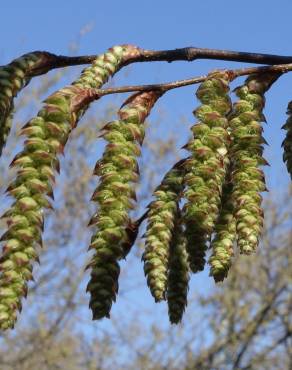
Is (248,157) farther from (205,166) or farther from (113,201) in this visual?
(113,201)

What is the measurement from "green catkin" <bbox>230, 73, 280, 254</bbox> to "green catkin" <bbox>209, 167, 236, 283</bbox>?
4 centimetres

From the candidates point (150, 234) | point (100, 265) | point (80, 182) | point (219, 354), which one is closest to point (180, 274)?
point (150, 234)

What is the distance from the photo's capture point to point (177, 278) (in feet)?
4.12

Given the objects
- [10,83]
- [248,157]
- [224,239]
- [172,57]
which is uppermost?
[172,57]

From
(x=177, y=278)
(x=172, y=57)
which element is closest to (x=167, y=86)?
(x=172, y=57)

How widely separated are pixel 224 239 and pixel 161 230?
0.11 metres

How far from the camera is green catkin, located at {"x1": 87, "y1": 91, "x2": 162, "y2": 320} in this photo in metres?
1.04

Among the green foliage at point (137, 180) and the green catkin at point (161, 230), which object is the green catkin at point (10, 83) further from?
the green catkin at point (161, 230)

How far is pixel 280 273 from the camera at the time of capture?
12.7m

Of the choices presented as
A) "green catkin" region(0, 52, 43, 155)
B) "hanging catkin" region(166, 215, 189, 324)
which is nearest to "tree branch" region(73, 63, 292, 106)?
"green catkin" region(0, 52, 43, 155)

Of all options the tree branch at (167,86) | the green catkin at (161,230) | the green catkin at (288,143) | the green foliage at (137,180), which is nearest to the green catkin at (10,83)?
the green foliage at (137,180)

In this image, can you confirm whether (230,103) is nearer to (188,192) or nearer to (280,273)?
(188,192)

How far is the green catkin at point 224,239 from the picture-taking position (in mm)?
1063

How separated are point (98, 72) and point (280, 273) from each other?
11875 millimetres
